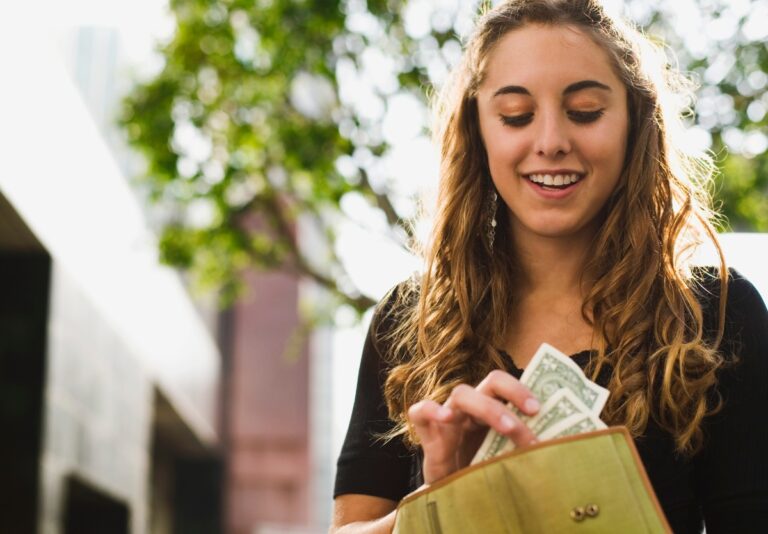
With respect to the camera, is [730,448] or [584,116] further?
[584,116]

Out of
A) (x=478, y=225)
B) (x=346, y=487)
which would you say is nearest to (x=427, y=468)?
(x=346, y=487)

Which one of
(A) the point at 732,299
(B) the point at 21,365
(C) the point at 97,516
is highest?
(B) the point at 21,365

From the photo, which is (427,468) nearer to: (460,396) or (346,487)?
(460,396)

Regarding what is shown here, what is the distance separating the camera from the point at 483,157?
8.22 feet

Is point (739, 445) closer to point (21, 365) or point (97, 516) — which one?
point (21, 365)

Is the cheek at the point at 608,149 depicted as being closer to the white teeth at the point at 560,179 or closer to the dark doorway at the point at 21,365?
the white teeth at the point at 560,179

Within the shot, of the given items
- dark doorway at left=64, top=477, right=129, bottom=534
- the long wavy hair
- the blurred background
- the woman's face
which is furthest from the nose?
dark doorway at left=64, top=477, right=129, bottom=534

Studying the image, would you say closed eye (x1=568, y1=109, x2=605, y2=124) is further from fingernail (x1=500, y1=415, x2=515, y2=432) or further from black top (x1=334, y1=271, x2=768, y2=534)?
fingernail (x1=500, y1=415, x2=515, y2=432)

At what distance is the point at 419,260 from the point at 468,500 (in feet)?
2.97

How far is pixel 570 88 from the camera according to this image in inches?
85.7

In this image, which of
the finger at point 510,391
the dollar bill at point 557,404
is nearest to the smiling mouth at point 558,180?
the dollar bill at point 557,404

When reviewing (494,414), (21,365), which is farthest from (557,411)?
(21,365)

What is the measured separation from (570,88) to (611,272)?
1.08 feet

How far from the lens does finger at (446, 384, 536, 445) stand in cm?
177
